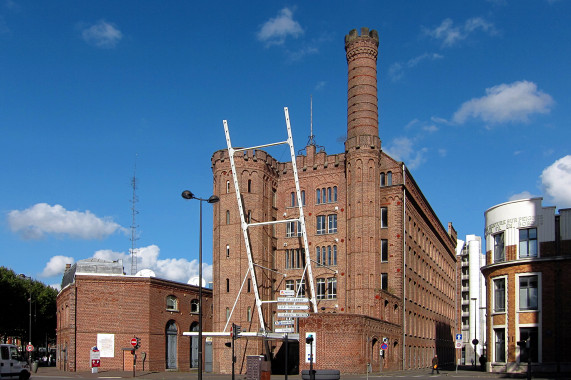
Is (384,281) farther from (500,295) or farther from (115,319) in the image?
(115,319)

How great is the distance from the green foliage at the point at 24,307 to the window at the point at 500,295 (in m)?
50.7

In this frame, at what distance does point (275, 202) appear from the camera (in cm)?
6031

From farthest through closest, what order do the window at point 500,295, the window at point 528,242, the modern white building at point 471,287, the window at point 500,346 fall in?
the modern white building at point 471,287 < the window at point 500,295 < the window at point 500,346 < the window at point 528,242

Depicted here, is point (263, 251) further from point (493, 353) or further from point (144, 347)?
point (493, 353)

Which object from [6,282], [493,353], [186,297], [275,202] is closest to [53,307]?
[6,282]

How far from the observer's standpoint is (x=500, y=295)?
4131cm

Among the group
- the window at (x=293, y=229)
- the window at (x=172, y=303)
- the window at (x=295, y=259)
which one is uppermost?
the window at (x=293, y=229)

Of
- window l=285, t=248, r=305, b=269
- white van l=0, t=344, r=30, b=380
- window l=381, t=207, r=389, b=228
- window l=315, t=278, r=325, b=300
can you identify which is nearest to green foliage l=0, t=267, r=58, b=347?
window l=285, t=248, r=305, b=269

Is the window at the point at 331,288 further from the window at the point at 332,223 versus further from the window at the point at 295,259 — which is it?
the window at the point at 332,223

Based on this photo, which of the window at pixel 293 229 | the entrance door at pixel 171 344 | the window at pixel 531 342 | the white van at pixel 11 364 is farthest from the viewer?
the window at pixel 293 229

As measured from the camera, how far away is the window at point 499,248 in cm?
4144

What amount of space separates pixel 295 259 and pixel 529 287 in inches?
920

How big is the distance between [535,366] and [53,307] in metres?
63.5

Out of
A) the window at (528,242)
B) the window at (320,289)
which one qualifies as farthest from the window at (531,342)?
the window at (320,289)
